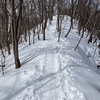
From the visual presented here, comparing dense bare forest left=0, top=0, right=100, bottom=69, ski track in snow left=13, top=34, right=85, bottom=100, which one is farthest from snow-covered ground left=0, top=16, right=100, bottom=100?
dense bare forest left=0, top=0, right=100, bottom=69

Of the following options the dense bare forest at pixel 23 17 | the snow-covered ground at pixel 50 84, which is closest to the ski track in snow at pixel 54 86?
the snow-covered ground at pixel 50 84

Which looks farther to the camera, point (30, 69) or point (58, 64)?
point (58, 64)

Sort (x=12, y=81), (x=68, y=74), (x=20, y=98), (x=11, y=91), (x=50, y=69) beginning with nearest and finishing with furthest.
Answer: (x=20, y=98), (x=11, y=91), (x=12, y=81), (x=68, y=74), (x=50, y=69)

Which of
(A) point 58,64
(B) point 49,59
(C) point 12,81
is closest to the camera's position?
(C) point 12,81

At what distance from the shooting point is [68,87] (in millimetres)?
4961

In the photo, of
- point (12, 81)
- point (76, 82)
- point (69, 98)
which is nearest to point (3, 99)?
point (12, 81)

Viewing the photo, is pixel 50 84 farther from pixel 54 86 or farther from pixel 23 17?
pixel 23 17

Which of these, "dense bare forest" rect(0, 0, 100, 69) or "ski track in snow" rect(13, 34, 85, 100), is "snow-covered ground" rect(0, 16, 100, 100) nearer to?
"ski track in snow" rect(13, 34, 85, 100)

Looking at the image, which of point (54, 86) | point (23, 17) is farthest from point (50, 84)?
point (23, 17)

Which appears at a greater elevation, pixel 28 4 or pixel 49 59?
pixel 28 4

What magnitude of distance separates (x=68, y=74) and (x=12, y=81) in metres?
2.47

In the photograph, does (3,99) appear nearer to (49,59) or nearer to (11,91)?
(11,91)

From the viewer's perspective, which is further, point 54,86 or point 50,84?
point 50,84

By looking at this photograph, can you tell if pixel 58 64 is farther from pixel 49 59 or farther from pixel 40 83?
pixel 40 83
